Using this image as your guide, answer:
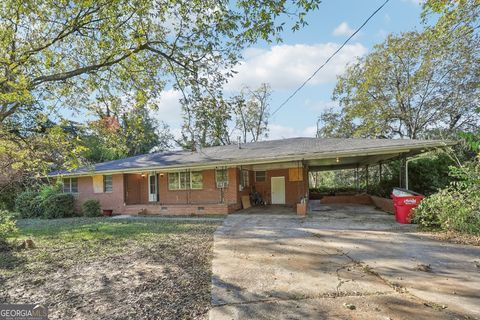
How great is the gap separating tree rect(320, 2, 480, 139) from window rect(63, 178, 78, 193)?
1916 cm

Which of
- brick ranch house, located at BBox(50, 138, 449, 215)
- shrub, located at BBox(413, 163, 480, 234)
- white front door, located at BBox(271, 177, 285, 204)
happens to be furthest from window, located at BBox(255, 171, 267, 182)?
shrub, located at BBox(413, 163, 480, 234)

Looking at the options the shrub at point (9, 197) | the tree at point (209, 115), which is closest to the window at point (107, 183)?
the shrub at point (9, 197)

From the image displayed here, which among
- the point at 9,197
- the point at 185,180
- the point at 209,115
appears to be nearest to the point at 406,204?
the point at 209,115

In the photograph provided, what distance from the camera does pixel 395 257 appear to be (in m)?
5.90

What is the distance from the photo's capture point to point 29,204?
57.0 ft

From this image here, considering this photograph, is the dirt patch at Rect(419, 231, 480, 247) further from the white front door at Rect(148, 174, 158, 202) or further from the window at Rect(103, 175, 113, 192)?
the window at Rect(103, 175, 113, 192)

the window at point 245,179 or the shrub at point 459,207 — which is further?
the window at point 245,179

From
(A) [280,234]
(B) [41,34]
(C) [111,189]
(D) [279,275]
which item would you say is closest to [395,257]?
(D) [279,275]

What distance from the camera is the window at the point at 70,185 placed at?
18422 mm

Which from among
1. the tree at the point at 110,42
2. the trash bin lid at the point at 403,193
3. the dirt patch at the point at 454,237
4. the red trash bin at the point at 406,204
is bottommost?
the dirt patch at the point at 454,237

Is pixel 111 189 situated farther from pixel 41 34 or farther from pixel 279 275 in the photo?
pixel 279 275

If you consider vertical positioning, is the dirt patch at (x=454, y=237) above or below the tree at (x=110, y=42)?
below

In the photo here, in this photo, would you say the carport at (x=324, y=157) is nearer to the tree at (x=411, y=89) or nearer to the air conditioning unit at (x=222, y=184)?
the air conditioning unit at (x=222, y=184)

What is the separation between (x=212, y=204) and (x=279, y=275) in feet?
31.2
